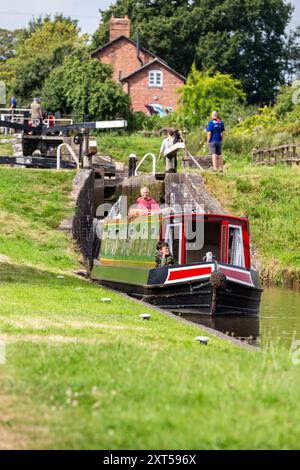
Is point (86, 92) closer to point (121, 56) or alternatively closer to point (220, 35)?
point (121, 56)

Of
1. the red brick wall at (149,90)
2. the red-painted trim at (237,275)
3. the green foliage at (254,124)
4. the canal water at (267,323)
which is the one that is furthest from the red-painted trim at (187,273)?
the red brick wall at (149,90)

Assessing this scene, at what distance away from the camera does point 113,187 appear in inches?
1430

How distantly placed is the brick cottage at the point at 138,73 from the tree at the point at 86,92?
44.8ft

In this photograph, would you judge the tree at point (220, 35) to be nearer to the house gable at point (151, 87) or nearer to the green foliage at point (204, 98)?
the house gable at point (151, 87)

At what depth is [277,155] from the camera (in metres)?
42.5

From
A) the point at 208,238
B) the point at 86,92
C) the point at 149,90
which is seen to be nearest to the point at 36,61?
the point at 149,90

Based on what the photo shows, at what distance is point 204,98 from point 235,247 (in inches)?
1811

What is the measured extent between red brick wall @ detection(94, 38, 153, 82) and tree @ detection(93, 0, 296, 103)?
152 inches

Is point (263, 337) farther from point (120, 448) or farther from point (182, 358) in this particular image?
point (120, 448)

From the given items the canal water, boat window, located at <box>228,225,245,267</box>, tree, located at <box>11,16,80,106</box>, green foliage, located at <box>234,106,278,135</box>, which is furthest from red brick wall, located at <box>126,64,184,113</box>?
boat window, located at <box>228,225,245,267</box>

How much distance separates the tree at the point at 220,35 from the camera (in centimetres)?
8488

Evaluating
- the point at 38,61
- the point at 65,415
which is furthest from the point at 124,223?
the point at 38,61

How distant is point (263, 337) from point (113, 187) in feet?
57.9

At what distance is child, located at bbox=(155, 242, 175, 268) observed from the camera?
23.9 meters
